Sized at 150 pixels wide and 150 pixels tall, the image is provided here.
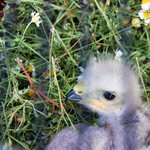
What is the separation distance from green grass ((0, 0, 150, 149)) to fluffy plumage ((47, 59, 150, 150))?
311mm

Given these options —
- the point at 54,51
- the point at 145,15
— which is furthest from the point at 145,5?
the point at 54,51

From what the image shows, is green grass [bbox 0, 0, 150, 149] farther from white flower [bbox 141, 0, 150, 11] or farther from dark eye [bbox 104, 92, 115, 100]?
dark eye [bbox 104, 92, 115, 100]

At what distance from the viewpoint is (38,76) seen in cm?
253

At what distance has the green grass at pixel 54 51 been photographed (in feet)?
7.77

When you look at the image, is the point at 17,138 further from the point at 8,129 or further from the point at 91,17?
the point at 91,17

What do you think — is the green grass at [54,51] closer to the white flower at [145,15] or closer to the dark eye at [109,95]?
the white flower at [145,15]

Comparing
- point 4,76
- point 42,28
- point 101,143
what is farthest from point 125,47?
point 4,76

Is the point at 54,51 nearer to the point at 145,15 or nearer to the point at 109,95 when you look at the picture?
the point at 109,95

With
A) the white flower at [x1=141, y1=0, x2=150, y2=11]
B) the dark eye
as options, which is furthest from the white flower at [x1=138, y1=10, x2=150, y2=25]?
the dark eye

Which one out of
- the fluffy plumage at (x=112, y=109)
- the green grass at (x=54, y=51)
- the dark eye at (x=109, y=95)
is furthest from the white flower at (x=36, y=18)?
the dark eye at (x=109, y=95)

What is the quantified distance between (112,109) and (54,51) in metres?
0.89

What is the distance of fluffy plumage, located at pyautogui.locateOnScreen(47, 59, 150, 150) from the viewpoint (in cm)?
187

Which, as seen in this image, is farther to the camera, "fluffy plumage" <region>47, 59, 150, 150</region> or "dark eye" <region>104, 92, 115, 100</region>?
"dark eye" <region>104, 92, 115, 100</region>

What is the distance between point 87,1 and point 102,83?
1092 millimetres
